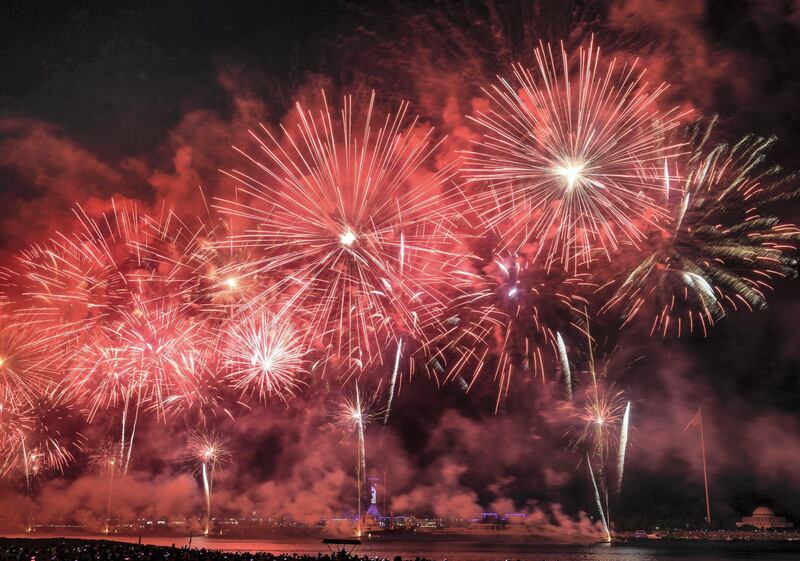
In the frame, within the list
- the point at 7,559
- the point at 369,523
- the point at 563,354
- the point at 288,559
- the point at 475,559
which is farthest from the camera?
the point at 369,523

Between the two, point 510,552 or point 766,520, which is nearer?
point 510,552

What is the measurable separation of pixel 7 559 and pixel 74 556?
6.69 ft

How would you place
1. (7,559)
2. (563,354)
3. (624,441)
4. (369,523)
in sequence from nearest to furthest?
(7,559)
(563,354)
(624,441)
(369,523)

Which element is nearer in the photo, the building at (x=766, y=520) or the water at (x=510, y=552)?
the water at (x=510, y=552)

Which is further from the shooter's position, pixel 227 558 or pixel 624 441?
pixel 624 441

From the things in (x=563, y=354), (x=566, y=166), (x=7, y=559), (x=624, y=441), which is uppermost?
(x=566, y=166)

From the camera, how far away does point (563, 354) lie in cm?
2373

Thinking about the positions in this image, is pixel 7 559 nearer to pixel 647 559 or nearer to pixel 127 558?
pixel 127 558

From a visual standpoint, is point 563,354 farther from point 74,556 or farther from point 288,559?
point 74,556

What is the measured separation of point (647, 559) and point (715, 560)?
725 cm

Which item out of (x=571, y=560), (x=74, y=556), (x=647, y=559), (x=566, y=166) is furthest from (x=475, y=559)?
(x=566, y=166)

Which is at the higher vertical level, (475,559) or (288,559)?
(288,559)

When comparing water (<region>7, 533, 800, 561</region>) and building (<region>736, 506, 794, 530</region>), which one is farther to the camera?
building (<region>736, 506, 794, 530</region>)

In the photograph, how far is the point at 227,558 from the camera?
2492 centimetres
